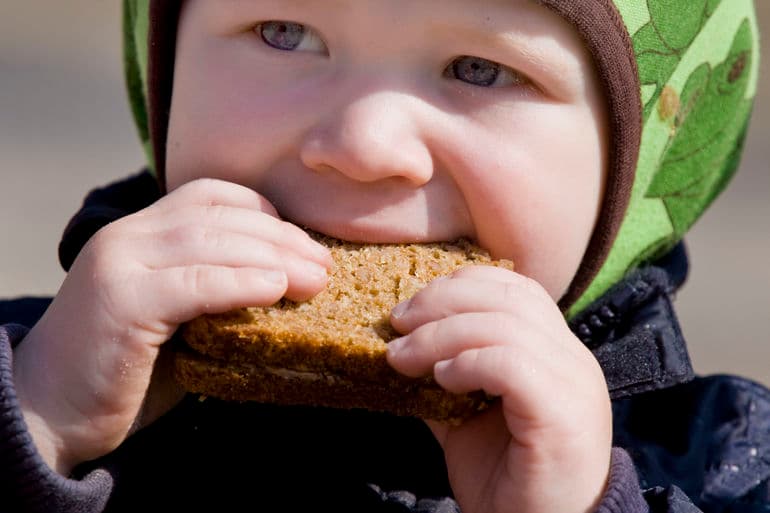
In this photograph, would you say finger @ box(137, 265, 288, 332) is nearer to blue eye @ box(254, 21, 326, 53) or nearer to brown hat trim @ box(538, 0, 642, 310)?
blue eye @ box(254, 21, 326, 53)

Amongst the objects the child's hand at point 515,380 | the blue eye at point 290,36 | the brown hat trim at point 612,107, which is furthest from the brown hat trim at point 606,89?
the child's hand at point 515,380

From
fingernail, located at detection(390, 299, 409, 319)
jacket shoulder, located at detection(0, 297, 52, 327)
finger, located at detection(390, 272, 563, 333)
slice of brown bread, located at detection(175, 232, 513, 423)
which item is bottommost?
jacket shoulder, located at detection(0, 297, 52, 327)

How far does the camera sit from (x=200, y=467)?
1741mm

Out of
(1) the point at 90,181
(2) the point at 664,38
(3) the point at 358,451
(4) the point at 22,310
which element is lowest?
(1) the point at 90,181

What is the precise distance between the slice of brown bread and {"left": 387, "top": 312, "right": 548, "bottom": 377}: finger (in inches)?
0.9

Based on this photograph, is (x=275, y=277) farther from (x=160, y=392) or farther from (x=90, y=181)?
(x=90, y=181)

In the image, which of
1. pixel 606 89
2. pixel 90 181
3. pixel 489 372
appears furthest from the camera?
pixel 90 181

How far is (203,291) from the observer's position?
146cm

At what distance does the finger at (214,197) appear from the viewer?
1.58 m

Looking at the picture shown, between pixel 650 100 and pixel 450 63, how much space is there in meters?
0.39

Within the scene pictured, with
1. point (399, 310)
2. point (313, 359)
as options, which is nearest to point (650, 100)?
point (399, 310)

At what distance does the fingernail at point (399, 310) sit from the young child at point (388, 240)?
0.09 feet

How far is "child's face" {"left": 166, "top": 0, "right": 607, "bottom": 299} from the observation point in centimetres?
158

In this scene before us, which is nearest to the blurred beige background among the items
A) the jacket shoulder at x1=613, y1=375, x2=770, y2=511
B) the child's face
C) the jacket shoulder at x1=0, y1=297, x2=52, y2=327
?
the jacket shoulder at x1=613, y1=375, x2=770, y2=511
